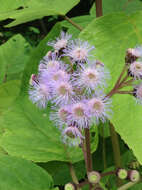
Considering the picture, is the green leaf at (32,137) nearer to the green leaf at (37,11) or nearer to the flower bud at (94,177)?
the flower bud at (94,177)

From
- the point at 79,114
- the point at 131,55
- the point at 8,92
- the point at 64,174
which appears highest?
the point at 131,55

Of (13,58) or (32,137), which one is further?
(13,58)

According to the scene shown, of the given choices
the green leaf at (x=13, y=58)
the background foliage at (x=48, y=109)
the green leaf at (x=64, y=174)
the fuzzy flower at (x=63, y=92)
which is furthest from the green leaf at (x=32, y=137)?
the green leaf at (x=13, y=58)

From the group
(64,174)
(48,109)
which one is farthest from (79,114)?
(64,174)

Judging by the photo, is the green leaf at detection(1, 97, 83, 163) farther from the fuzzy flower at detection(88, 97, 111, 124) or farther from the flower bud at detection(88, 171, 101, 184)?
the fuzzy flower at detection(88, 97, 111, 124)

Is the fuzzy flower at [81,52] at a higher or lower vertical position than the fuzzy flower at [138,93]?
higher

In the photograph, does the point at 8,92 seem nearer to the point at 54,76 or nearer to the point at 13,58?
the point at 13,58

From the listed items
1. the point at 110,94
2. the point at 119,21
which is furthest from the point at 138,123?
the point at 119,21

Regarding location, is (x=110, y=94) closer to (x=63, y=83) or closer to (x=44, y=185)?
(x=63, y=83)
